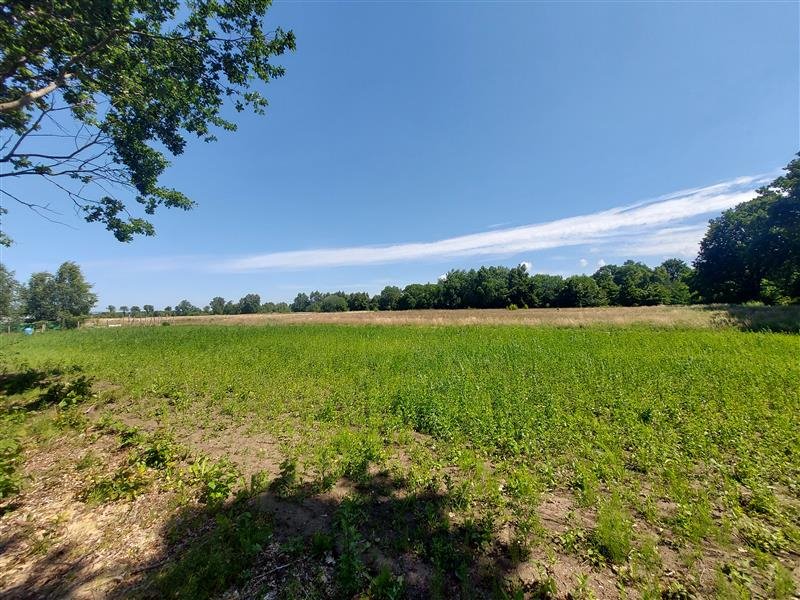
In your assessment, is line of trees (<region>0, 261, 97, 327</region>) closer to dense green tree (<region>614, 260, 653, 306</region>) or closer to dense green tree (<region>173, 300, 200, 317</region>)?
dense green tree (<region>173, 300, 200, 317</region>)

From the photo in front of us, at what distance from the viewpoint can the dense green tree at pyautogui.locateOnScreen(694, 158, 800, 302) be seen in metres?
28.7

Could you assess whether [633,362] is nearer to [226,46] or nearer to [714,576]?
[714,576]

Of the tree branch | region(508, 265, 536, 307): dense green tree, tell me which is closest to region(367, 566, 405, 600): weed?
the tree branch

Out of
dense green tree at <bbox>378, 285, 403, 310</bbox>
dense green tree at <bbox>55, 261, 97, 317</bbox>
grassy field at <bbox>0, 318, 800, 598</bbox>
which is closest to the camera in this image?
grassy field at <bbox>0, 318, 800, 598</bbox>

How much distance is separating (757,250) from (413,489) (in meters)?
48.8

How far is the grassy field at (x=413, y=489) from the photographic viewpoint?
9.55 feet

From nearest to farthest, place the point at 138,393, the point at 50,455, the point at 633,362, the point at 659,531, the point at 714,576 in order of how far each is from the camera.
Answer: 1. the point at 714,576
2. the point at 659,531
3. the point at 50,455
4. the point at 138,393
5. the point at 633,362

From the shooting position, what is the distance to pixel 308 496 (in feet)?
13.4

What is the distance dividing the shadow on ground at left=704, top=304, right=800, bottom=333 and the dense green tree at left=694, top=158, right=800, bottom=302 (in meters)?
9.00

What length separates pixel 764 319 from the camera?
2320 centimetres

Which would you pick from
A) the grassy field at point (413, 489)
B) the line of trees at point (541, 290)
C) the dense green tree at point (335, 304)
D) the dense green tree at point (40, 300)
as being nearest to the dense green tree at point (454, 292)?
the line of trees at point (541, 290)

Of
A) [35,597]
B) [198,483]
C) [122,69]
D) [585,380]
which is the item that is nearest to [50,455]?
[198,483]

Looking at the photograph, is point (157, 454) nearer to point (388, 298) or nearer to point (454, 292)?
point (454, 292)

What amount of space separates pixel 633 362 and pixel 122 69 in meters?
16.8
